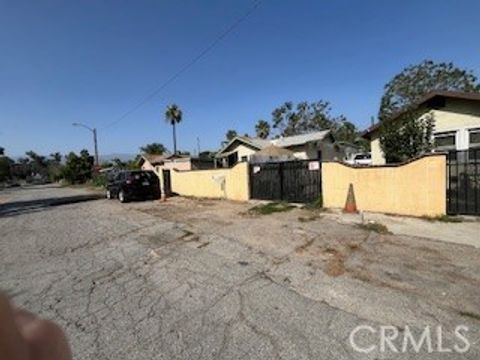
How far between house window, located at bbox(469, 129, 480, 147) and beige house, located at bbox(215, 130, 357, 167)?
1257cm

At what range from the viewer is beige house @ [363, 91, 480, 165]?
12.5 meters

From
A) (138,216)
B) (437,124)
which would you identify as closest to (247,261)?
(138,216)

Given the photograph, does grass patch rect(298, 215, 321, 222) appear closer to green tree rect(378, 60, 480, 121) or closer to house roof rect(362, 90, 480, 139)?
house roof rect(362, 90, 480, 139)

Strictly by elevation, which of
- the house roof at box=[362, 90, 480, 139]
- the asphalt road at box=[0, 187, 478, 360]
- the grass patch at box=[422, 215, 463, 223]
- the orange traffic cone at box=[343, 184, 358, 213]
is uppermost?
the house roof at box=[362, 90, 480, 139]

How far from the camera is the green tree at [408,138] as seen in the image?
40.2 feet

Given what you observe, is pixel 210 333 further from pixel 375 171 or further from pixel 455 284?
pixel 375 171

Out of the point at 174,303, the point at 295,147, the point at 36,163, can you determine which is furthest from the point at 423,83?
the point at 36,163

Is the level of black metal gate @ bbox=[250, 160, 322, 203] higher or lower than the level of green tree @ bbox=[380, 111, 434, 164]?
lower

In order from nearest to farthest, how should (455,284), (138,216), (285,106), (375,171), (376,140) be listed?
(455,284), (375,171), (138,216), (376,140), (285,106)

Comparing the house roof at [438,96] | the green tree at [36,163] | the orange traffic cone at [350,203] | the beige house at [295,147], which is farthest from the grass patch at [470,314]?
the green tree at [36,163]

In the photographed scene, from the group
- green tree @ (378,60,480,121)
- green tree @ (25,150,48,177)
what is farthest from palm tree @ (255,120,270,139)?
green tree @ (25,150,48,177)

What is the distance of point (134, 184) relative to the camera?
18.3 meters

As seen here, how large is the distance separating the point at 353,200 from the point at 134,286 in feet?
24.5

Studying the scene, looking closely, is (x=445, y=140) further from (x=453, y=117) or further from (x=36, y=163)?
(x=36, y=163)
